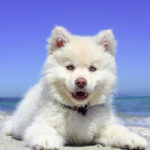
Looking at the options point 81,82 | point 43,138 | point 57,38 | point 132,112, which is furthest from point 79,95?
point 132,112

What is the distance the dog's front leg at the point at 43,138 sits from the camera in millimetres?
4012

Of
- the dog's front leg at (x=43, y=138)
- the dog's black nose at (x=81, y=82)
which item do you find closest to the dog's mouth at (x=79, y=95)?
the dog's black nose at (x=81, y=82)

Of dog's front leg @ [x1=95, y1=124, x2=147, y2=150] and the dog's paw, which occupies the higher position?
dog's front leg @ [x1=95, y1=124, x2=147, y2=150]

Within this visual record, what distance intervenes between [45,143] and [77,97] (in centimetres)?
84

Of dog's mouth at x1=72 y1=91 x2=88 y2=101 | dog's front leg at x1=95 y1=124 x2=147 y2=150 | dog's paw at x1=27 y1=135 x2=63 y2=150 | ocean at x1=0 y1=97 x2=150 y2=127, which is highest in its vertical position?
ocean at x1=0 y1=97 x2=150 y2=127

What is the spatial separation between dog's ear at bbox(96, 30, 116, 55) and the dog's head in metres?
0.09

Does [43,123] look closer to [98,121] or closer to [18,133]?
[98,121]

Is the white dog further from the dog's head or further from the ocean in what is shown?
the ocean

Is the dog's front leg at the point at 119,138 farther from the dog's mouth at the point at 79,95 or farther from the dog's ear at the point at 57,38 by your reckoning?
the dog's ear at the point at 57,38

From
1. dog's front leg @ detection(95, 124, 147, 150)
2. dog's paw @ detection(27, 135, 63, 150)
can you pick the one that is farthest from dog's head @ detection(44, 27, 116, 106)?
dog's paw @ detection(27, 135, 63, 150)

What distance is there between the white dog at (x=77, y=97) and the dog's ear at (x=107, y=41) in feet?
0.05

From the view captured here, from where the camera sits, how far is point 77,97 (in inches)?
178

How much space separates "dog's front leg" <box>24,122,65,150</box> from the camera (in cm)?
401

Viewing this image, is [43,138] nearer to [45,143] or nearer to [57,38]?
[45,143]
